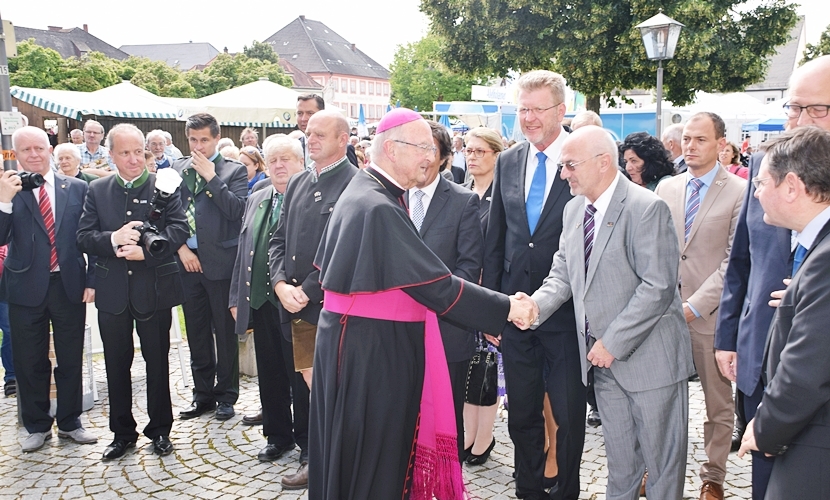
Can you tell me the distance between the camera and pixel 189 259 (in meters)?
6.18

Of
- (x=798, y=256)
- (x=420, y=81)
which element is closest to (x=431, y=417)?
(x=798, y=256)

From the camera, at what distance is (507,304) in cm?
383

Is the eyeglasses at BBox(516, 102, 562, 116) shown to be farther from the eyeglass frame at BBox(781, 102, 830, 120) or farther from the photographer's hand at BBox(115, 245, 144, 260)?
the photographer's hand at BBox(115, 245, 144, 260)

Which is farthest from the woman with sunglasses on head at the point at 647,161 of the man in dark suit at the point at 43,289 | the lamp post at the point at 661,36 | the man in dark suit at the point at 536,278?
the lamp post at the point at 661,36

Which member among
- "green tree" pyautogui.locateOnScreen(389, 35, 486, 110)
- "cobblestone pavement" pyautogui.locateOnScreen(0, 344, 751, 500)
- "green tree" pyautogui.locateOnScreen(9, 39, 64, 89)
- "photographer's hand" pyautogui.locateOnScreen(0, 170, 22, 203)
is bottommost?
"cobblestone pavement" pyautogui.locateOnScreen(0, 344, 751, 500)

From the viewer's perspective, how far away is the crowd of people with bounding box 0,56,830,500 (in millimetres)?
3322

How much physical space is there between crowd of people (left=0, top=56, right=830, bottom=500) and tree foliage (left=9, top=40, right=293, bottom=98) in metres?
40.7

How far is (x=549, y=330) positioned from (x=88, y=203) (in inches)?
140

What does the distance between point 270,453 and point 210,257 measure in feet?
5.79

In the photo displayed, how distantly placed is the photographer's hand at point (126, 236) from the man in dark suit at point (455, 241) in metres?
2.03

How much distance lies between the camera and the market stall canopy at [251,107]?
17.6 metres

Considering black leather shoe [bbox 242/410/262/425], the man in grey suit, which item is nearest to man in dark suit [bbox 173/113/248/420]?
black leather shoe [bbox 242/410/262/425]

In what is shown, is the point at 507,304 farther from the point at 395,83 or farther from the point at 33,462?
the point at 395,83

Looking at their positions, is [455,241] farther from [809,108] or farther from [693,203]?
[809,108]
